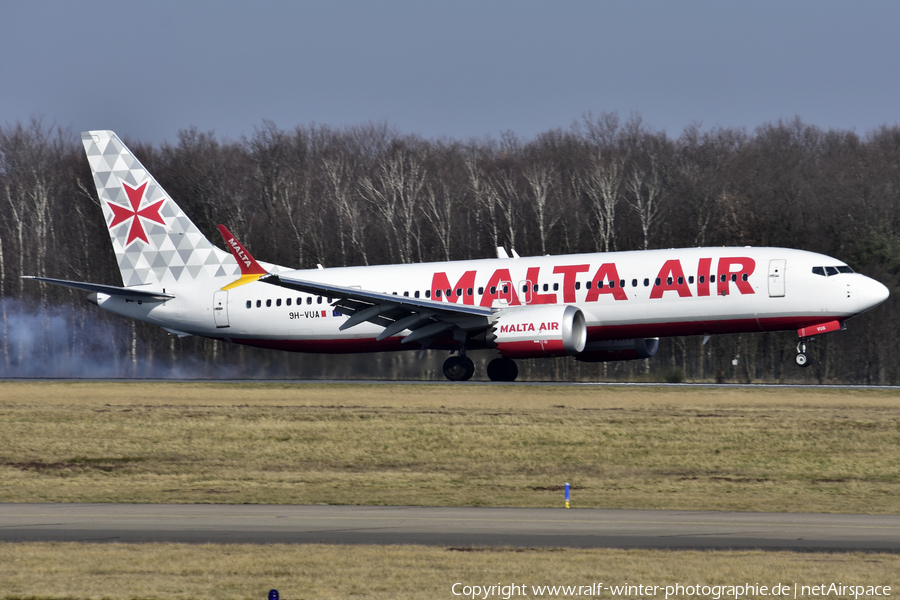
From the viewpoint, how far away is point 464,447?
2486 cm

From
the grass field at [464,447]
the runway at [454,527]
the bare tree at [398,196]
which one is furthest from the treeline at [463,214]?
the runway at [454,527]

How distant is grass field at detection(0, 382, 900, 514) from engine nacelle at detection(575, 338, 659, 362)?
4096 millimetres

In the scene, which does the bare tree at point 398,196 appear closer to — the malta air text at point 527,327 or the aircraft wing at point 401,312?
the aircraft wing at point 401,312

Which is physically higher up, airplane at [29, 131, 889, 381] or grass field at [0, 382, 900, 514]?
airplane at [29, 131, 889, 381]

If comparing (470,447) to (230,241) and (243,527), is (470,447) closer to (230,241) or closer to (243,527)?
(243,527)

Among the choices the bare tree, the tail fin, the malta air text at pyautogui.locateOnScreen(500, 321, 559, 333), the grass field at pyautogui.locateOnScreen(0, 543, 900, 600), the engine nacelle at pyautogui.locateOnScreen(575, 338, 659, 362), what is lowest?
the grass field at pyautogui.locateOnScreen(0, 543, 900, 600)

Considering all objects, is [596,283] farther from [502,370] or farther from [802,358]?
[802,358]

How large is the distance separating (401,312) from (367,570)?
75.8ft

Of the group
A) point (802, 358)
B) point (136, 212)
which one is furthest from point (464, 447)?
point (136, 212)

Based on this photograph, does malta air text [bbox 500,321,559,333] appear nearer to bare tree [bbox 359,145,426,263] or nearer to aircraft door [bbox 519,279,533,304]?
aircraft door [bbox 519,279,533,304]

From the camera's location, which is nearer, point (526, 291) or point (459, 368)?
point (526, 291)

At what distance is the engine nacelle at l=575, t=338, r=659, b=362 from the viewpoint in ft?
120

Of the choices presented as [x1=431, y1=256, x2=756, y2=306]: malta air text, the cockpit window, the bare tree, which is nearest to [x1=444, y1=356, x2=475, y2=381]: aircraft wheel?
[x1=431, y1=256, x2=756, y2=306]: malta air text

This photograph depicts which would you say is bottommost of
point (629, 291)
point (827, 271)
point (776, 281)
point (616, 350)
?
point (616, 350)
